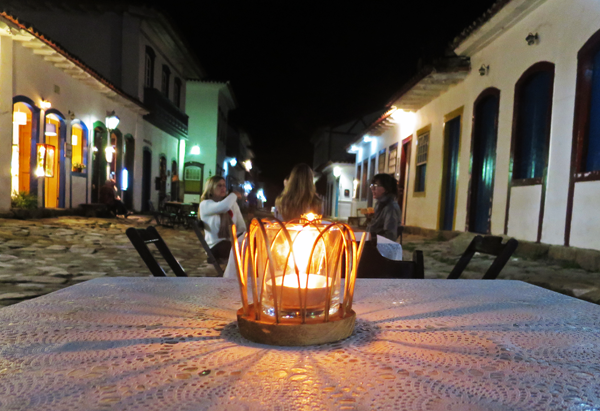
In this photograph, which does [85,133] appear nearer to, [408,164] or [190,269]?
[190,269]

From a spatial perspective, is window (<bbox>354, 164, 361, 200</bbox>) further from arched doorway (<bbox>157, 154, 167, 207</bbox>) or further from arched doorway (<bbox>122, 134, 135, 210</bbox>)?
arched doorway (<bbox>122, 134, 135, 210</bbox>)

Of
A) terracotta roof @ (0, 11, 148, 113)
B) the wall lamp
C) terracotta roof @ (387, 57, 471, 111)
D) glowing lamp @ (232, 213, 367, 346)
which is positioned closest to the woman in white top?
glowing lamp @ (232, 213, 367, 346)

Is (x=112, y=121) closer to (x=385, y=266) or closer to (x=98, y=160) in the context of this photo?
(x=98, y=160)

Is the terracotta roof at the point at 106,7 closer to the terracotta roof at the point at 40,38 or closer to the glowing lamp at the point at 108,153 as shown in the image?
the terracotta roof at the point at 40,38

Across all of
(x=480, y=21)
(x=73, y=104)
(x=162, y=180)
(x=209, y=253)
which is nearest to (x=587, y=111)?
(x=480, y=21)

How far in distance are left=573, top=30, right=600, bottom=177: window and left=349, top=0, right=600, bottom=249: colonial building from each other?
1cm

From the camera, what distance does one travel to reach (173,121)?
19.1 meters

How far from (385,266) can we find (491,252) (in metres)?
0.61

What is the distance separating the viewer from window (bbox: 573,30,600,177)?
17.8ft

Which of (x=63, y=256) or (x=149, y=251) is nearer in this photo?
(x=149, y=251)

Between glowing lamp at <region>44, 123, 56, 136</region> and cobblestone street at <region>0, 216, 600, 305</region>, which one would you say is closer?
cobblestone street at <region>0, 216, 600, 305</region>

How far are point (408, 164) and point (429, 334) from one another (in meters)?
12.5

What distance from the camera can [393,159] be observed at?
14648 millimetres

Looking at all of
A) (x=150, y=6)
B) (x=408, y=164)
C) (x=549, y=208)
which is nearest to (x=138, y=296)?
(x=549, y=208)
